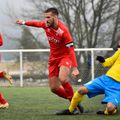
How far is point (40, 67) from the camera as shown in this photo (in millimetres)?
21891

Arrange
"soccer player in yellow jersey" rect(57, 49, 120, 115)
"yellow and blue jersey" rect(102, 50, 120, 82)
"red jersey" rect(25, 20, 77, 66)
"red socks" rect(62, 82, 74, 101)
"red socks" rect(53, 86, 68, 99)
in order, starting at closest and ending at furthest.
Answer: "soccer player in yellow jersey" rect(57, 49, 120, 115), "yellow and blue jersey" rect(102, 50, 120, 82), "red jersey" rect(25, 20, 77, 66), "red socks" rect(62, 82, 74, 101), "red socks" rect(53, 86, 68, 99)

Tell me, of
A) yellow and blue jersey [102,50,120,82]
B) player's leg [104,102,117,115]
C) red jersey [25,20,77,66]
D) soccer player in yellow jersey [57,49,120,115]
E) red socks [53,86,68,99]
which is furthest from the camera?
red socks [53,86,68,99]

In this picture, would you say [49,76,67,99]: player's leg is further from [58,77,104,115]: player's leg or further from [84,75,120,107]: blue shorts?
[84,75,120,107]: blue shorts

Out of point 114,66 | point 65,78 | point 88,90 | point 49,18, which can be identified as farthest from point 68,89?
point 49,18

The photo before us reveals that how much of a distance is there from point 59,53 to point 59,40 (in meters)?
0.29

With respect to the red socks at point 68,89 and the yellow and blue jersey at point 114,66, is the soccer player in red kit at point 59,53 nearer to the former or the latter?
the red socks at point 68,89

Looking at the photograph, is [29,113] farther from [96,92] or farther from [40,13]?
[40,13]

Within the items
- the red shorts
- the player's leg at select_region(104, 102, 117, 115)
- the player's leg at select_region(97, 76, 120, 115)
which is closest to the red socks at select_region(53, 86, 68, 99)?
the red shorts

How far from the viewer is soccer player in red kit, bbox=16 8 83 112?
842 cm

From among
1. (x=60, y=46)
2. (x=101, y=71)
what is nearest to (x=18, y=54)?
(x=101, y=71)

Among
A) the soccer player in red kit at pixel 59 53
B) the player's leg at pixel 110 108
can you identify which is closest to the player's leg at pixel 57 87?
the soccer player in red kit at pixel 59 53

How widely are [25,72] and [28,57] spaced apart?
65cm

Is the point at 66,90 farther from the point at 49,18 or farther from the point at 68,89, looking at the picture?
the point at 49,18

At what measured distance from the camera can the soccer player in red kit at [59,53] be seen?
8422 mm
